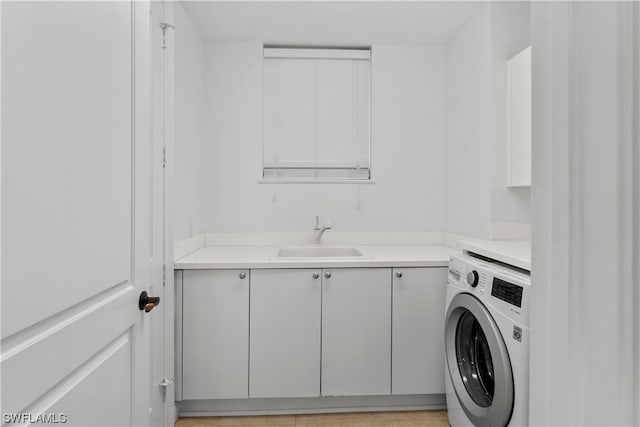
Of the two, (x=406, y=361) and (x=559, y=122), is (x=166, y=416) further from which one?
(x=559, y=122)

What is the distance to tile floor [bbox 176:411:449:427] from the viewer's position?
1.92m

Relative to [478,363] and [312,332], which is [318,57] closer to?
[312,332]

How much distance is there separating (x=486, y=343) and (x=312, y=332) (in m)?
0.86

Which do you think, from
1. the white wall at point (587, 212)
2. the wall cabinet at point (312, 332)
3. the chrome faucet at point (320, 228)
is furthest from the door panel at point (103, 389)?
the chrome faucet at point (320, 228)

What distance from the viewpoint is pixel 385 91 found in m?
2.61

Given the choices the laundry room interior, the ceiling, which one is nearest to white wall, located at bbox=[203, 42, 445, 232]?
the laundry room interior

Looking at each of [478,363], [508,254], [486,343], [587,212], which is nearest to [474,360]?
[478,363]

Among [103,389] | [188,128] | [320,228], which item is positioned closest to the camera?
[103,389]

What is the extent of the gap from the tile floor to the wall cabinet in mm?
140

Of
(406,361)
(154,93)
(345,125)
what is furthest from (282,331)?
(345,125)

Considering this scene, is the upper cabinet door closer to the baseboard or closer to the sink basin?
the sink basin

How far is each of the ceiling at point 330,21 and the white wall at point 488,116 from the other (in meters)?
0.17

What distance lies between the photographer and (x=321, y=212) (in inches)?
102

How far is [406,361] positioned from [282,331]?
2.30 feet
